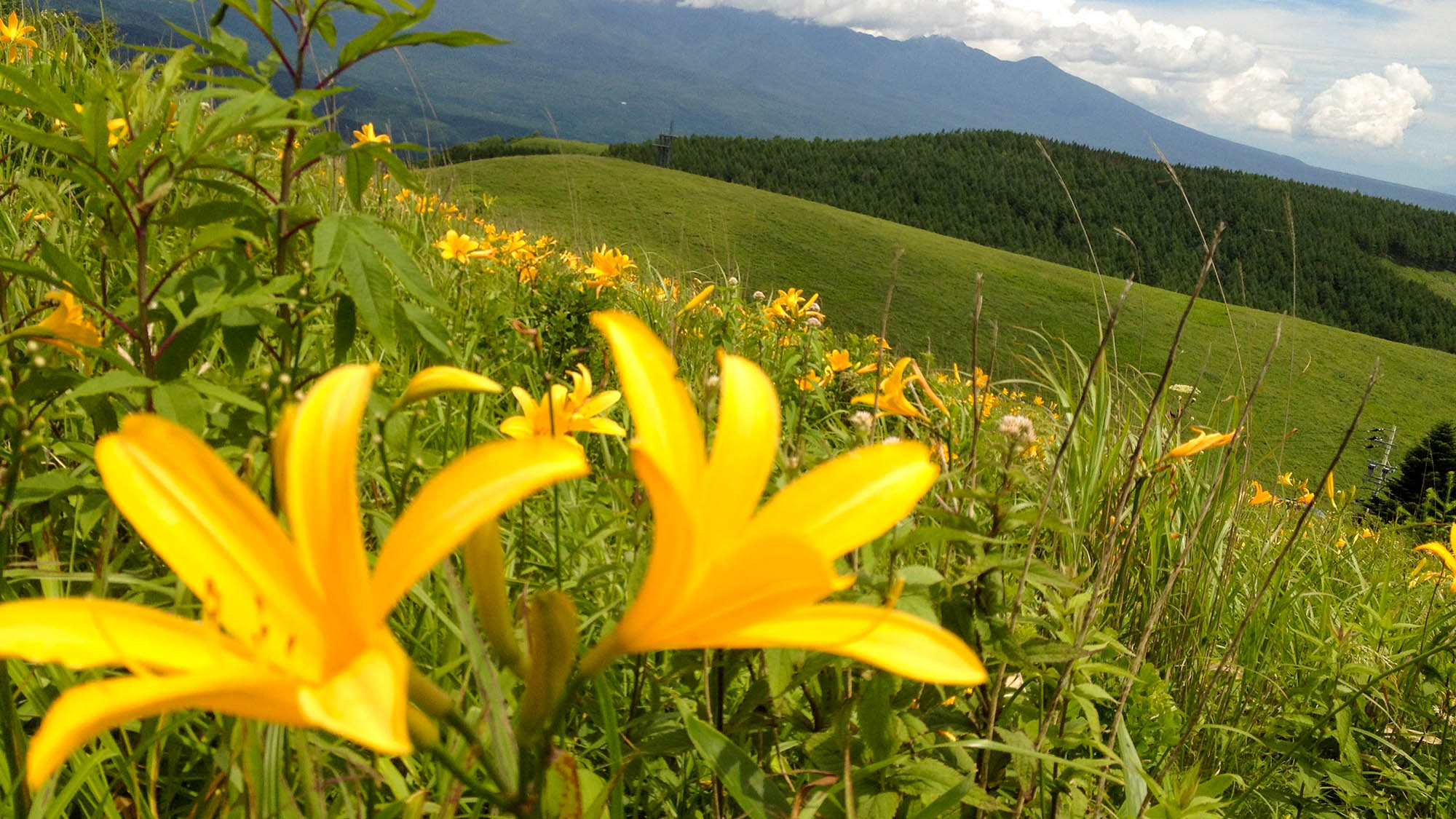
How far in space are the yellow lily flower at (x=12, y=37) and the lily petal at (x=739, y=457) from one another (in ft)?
13.7

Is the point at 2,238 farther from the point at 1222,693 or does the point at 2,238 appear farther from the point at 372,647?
the point at 1222,693

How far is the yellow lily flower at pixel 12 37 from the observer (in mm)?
3283

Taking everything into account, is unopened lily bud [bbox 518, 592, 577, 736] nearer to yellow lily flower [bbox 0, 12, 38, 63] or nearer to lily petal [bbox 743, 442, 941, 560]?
lily petal [bbox 743, 442, 941, 560]

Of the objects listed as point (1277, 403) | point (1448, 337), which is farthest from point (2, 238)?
point (1448, 337)

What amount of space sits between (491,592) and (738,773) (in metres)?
0.47

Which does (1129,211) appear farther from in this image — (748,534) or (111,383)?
(748,534)

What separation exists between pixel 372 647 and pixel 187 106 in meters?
1.26

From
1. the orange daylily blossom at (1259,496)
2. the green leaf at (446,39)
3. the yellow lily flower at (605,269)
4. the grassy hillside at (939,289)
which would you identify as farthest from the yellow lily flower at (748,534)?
the grassy hillside at (939,289)

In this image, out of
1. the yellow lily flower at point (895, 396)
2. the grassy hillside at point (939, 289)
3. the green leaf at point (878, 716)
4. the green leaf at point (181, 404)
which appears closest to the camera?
the green leaf at point (878, 716)

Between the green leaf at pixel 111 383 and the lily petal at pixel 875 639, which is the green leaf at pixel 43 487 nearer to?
the green leaf at pixel 111 383

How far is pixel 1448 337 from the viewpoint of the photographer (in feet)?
201

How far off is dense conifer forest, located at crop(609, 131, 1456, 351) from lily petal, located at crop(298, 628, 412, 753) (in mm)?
66862

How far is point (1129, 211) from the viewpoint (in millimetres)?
72375

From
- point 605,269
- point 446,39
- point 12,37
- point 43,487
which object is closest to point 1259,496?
point 605,269
